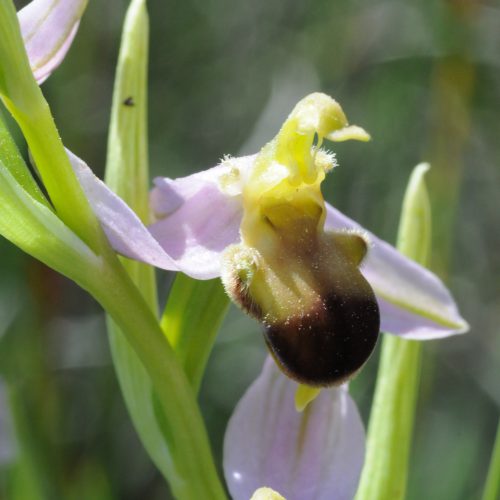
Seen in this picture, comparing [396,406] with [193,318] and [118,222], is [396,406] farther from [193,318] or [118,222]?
[118,222]

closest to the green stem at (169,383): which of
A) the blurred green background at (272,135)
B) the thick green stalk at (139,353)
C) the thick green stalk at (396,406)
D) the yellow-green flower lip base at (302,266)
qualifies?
the thick green stalk at (139,353)

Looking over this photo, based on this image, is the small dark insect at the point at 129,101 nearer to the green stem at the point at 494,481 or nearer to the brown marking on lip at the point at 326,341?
the brown marking on lip at the point at 326,341

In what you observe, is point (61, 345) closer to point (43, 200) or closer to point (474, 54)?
point (474, 54)

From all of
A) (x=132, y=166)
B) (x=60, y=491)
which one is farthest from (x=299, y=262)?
(x=60, y=491)

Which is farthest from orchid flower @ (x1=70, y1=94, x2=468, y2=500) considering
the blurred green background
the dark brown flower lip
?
the blurred green background

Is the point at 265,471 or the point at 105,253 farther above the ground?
the point at 105,253

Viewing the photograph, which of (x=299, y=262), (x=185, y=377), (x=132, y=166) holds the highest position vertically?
(x=132, y=166)
